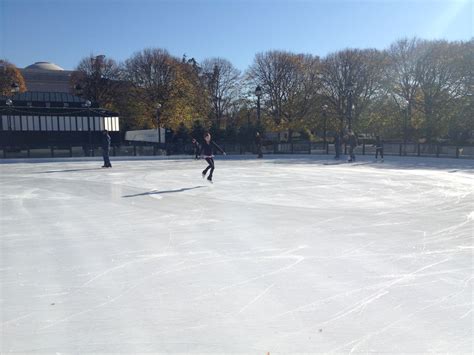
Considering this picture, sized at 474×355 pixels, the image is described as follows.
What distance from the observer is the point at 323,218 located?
7.80 metres

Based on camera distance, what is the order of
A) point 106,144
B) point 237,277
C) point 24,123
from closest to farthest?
1. point 237,277
2. point 106,144
3. point 24,123

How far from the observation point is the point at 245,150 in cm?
3506

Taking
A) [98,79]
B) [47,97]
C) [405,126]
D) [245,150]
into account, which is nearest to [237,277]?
[245,150]

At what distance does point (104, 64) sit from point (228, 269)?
52312 mm

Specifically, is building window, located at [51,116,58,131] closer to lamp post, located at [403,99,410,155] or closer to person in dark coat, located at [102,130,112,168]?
person in dark coat, located at [102,130,112,168]

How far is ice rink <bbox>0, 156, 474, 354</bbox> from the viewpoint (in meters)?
3.24

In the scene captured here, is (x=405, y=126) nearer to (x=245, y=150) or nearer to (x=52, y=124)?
(x=245, y=150)

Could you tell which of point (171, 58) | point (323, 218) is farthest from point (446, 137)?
point (323, 218)

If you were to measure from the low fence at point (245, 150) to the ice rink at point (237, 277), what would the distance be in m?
21.8

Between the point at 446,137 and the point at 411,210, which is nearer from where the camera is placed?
the point at 411,210

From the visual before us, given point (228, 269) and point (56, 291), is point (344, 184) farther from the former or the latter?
point (56, 291)

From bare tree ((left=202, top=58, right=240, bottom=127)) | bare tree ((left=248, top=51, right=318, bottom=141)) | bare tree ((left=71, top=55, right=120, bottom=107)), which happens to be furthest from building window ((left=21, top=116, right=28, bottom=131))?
bare tree ((left=248, top=51, right=318, bottom=141))

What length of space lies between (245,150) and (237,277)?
3071cm

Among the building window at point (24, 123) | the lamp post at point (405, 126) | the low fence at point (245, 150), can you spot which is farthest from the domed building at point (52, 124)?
the lamp post at point (405, 126)
